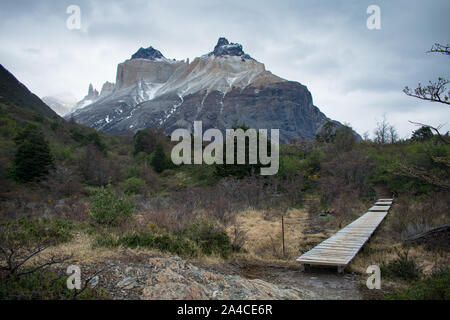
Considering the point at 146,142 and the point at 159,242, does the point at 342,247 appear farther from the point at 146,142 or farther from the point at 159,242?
the point at 146,142

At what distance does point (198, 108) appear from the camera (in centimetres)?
8962

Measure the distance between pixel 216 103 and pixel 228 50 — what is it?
5408cm

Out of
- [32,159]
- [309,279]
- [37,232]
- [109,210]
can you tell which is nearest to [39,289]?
[37,232]

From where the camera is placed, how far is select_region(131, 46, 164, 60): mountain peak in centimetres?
16525

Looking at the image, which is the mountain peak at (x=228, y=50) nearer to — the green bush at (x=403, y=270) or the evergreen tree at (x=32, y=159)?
the evergreen tree at (x=32, y=159)

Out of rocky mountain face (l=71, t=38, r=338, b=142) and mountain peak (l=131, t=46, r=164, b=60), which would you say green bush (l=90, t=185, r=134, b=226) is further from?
mountain peak (l=131, t=46, r=164, b=60)

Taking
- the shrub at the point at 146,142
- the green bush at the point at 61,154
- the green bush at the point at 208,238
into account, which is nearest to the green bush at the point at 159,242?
the green bush at the point at 208,238

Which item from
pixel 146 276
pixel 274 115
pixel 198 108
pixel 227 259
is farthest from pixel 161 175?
pixel 274 115

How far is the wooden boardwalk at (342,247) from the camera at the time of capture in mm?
5809

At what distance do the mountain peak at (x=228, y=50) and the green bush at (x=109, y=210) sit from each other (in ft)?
432

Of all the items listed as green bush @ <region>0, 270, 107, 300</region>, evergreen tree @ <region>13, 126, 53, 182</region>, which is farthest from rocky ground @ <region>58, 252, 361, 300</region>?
evergreen tree @ <region>13, 126, 53, 182</region>

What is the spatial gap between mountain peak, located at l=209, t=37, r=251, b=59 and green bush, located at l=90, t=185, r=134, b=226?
131628 mm
